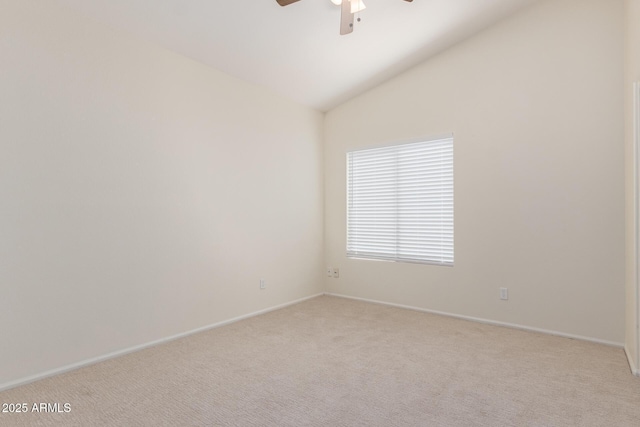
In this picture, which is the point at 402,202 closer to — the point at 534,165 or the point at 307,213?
the point at 307,213

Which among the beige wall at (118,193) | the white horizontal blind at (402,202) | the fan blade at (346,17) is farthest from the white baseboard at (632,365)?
the beige wall at (118,193)

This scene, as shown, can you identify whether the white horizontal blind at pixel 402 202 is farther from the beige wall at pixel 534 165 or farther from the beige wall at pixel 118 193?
the beige wall at pixel 118 193

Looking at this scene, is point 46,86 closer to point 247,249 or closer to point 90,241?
point 90,241

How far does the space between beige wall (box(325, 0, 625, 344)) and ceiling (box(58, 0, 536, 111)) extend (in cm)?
40

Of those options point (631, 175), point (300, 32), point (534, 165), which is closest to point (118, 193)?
point (300, 32)

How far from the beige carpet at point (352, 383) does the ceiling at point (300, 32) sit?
2749mm

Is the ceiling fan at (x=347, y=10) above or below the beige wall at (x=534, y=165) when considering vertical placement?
above

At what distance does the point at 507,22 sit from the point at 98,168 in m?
4.13

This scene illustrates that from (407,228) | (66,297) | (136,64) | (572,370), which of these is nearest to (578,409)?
(572,370)

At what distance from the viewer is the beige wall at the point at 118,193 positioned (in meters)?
2.50

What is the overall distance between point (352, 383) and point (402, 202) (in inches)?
99.2

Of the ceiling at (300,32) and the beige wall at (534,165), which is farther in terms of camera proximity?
the beige wall at (534,165)

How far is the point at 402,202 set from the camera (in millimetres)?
4465

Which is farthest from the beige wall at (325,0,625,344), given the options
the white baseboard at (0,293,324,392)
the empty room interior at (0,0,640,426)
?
the white baseboard at (0,293,324,392)
